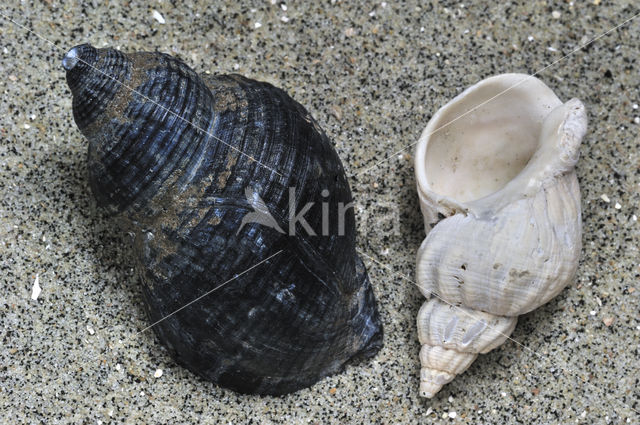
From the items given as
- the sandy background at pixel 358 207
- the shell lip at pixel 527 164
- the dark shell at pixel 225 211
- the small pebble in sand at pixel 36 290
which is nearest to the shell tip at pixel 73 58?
the dark shell at pixel 225 211

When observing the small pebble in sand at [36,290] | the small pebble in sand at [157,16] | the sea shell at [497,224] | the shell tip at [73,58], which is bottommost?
the small pebble in sand at [36,290]

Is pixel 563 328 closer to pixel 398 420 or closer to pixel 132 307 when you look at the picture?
pixel 398 420

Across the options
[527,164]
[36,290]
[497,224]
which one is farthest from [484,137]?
[36,290]

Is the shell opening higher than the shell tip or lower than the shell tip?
lower

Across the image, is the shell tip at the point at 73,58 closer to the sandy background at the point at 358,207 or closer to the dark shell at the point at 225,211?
the dark shell at the point at 225,211


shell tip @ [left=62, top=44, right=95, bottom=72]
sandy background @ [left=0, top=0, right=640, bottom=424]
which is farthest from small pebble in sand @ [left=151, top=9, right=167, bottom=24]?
shell tip @ [left=62, top=44, right=95, bottom=72]

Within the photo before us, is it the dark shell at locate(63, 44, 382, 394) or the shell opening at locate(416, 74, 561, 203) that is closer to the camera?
the dark shell at locate(63, 44, 382, 394)

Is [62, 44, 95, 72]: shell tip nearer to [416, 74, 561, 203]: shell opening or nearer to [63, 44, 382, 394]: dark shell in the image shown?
[63, 44, 382, 394]: dark shell
